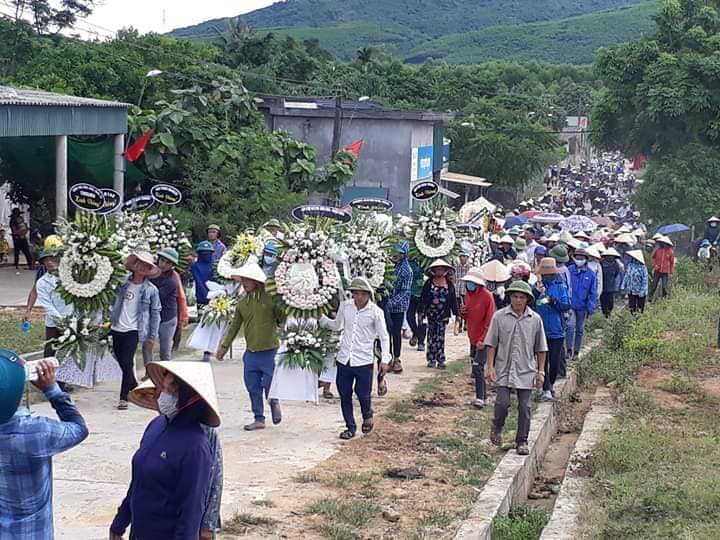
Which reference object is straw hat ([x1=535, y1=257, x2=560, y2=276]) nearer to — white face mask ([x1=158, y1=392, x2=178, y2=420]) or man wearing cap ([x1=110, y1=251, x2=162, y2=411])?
man wearing cap ([x1=110, y1=251, x2=162, y2=411])

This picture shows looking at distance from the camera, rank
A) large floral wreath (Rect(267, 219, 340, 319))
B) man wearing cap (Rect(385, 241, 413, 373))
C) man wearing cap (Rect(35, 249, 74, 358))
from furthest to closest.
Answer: man wearing cap (Rect(385, 241, 413, 373))
man wearing cap (Rect(35, 249, 74, 358))
large floral wreath (Rect(267, 219, 340, 319))

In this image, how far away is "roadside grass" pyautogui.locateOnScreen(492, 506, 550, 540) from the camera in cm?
838

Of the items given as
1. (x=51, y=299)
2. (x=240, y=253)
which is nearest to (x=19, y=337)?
(x=240, y=253)

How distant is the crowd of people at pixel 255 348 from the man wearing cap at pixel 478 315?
1cm

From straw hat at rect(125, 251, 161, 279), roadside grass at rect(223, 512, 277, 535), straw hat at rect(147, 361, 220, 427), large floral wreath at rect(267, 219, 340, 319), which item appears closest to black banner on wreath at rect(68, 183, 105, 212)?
straw hat at rect(125, 251, 161, 279)

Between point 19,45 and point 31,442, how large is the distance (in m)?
47.6

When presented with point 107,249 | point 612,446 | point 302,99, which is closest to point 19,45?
point 302,99

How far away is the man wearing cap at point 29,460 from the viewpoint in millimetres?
5125

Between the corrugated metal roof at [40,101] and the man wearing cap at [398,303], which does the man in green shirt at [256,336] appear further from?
the corrugated metal roof at [40,101]

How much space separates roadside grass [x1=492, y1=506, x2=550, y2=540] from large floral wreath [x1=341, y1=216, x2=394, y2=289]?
183 inches

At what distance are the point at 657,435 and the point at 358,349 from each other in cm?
287

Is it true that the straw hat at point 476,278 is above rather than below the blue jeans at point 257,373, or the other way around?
above

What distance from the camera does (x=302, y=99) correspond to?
46.8 meters

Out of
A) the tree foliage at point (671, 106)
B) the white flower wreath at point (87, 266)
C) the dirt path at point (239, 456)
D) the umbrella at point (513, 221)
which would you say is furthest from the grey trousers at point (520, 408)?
Answer: the tree foliage at point (671, 106)
